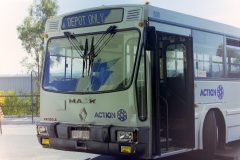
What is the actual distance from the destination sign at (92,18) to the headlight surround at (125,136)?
6.66 feet

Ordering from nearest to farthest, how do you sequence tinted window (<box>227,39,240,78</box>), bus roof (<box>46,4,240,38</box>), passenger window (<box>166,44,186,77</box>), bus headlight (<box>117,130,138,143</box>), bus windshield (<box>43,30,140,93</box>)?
1. bus headlight (<box>117,130,138,143</box>)
2. bus windshield (<box>43,30,140,93</box>)
3. bus roof (<box>46,4,240,38</box>)
4. passenger window (<box>166,44,186,77</box>)
5. tinted window (<box>227,39,240,78</box>)

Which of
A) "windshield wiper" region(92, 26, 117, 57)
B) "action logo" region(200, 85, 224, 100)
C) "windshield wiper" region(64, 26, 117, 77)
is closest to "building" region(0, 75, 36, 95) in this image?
"action logo" region(200, 85, 224, 100)

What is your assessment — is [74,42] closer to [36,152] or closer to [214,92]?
[214,92]

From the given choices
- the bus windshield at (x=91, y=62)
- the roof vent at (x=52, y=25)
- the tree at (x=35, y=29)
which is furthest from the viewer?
the tree at (x=35, y=29)

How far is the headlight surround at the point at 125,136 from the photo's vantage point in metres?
7.43

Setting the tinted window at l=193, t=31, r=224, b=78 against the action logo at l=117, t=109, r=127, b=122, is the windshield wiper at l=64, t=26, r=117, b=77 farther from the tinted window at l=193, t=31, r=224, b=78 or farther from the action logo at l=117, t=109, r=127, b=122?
the tinted window at l=193, t=31, r=224, b=78

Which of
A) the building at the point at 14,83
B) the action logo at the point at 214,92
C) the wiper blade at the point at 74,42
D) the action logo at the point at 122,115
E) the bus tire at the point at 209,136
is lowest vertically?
the bus tire at the point at 209,136

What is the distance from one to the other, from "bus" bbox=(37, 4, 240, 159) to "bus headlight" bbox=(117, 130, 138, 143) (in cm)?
2

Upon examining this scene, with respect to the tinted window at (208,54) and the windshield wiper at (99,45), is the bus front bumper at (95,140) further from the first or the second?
the tinted window at (208,54)

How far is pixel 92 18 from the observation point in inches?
332

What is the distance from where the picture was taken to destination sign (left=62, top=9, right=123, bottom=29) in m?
8.10

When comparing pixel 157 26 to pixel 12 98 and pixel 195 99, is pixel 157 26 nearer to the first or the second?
pixel 195 99

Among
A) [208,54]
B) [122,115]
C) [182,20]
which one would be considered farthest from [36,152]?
[182,20]

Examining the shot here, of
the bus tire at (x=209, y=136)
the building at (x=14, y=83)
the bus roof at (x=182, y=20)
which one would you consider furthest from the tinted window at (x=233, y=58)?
the building at (x=14, y=83)
